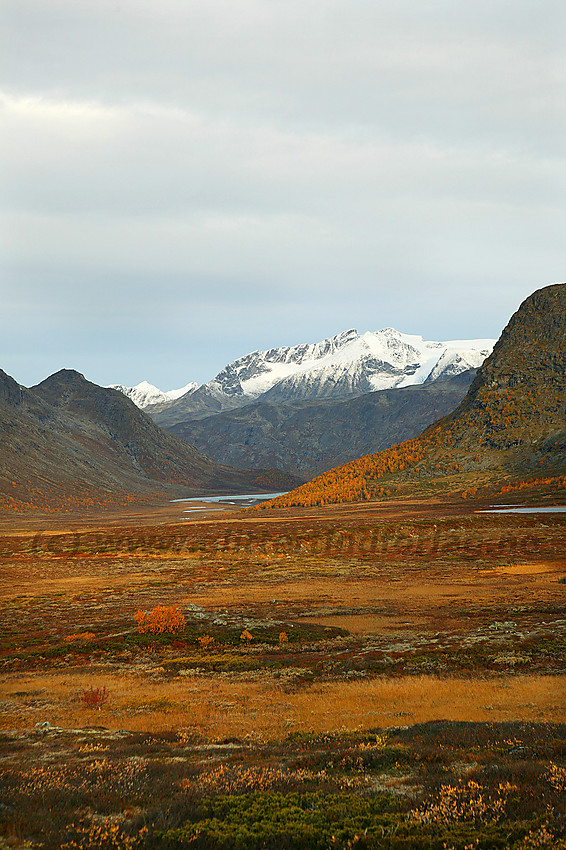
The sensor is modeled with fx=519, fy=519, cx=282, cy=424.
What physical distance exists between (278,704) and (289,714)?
156cm

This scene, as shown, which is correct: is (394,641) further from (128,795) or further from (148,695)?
(128,795)

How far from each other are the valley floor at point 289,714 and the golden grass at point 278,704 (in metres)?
0.14

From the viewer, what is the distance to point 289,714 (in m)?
22.2

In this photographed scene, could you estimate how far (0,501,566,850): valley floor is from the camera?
10.9m

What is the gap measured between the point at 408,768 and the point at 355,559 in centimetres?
7525

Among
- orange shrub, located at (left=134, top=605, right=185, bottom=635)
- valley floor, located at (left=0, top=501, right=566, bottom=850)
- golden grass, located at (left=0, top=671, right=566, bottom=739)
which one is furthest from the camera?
orange shrub, located at (left=134, top=605, right=185, bottom=635)

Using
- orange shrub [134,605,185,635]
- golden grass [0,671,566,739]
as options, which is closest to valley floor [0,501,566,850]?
golden grass [0,671,566,739]

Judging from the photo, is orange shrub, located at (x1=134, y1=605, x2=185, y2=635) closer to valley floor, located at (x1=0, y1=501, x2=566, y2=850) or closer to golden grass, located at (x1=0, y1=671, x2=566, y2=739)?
valley floor, located at (x1=0, y1=501, x2=566, y2=850)

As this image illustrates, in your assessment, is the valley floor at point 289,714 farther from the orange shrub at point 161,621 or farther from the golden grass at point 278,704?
the orange shrub at point 161,621

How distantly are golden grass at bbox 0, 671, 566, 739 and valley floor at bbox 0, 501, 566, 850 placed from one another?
14 cm

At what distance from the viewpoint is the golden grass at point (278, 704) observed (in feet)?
68.2

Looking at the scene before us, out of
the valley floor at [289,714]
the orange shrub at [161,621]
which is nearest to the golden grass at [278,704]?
the valley floor at [289,714]

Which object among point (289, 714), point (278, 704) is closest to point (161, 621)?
point (278, 704)

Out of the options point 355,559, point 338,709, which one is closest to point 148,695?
point 338,709
